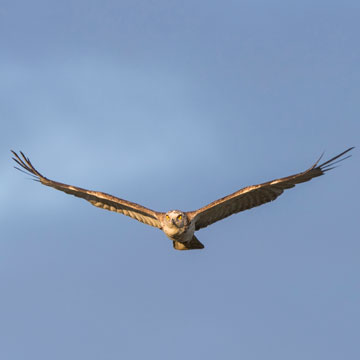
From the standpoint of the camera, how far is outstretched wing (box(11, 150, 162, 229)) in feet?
77.1

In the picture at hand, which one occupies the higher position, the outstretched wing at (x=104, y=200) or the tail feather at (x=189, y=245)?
the outstretched wing at (x=104, y=200)

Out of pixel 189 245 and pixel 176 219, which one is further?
pixel 189 245

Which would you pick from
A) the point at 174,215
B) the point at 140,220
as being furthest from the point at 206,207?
the point at 140,220

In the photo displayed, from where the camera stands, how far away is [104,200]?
23.9 meters

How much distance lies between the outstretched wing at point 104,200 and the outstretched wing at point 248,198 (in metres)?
1.33

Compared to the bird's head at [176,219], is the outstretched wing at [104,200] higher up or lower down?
higher up

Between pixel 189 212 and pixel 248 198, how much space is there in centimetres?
151

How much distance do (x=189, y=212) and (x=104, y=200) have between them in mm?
2674

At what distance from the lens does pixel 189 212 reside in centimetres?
2247

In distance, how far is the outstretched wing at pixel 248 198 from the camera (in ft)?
69.8

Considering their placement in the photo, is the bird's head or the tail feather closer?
the bird's head

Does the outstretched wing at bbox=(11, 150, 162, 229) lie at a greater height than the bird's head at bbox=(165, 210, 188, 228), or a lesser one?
greater

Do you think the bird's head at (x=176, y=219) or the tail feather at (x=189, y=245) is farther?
the tail feather at (x=189, y=245)

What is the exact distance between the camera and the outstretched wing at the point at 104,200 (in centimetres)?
2350
